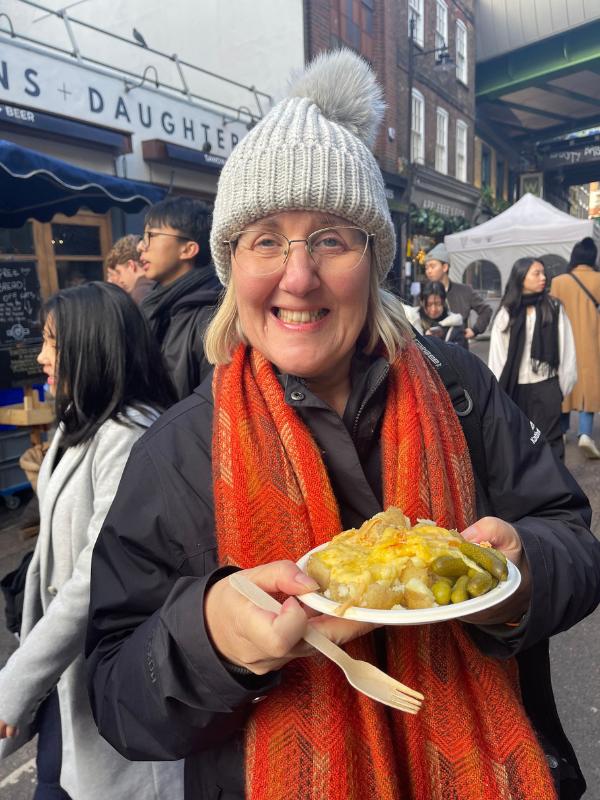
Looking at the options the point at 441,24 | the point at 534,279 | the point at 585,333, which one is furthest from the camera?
the point at 441,24

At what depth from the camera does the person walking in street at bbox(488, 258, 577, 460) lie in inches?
201

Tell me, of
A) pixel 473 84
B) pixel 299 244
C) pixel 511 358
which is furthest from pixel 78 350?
pixel 473 84

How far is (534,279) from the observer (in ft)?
16.8

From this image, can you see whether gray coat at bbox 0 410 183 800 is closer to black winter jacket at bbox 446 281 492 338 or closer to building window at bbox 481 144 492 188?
black winter jacket at bbox 446 281 492 338

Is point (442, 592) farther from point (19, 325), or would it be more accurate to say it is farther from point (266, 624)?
point (19, 325)

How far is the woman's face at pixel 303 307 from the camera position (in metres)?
1.35

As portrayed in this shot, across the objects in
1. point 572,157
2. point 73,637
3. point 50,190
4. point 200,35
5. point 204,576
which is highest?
point 572,157

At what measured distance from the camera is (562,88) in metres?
24.8

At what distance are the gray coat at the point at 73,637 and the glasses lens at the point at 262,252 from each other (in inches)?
34.9

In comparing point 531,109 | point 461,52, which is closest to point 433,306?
point 461,52

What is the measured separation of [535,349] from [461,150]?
20.6m

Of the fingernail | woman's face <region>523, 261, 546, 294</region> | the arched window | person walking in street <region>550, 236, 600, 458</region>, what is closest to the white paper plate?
the fingernail

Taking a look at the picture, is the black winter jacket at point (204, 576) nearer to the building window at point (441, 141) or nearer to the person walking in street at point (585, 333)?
the person walking in street at point (585, 333)

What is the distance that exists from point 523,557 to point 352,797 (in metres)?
0.56
